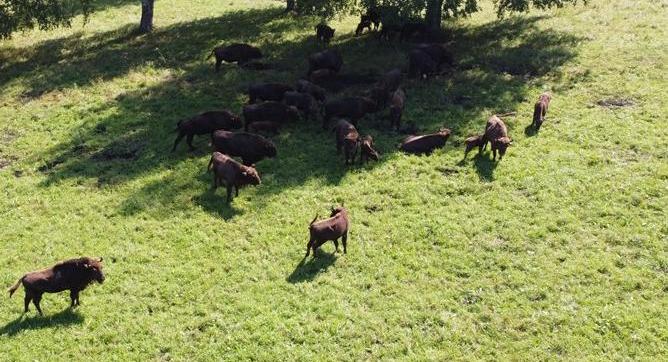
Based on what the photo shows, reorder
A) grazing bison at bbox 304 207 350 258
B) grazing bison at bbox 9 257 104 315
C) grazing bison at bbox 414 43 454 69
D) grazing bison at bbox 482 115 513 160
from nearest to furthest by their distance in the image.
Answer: grazing bison at bbox 9 257 104 315 < grazing bison at bbox 304 207 350 258 < grazing bison at bbox 482 115 513 160 < grazing bison at bbox 414 43 454 69

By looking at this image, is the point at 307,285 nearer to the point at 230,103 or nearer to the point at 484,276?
the point at 484,276

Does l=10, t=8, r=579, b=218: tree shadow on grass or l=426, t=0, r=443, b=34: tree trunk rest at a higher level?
l=426, t=0, r=443, b=34: tree trunk

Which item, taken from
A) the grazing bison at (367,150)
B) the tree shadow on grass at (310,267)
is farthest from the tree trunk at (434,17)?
the tree shadow on grass at (310,267)

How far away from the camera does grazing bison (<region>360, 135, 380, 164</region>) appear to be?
18.8 metres

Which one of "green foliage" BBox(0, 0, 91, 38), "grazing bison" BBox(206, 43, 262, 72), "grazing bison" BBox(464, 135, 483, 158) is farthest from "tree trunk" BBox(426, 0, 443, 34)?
"green foliage" BBox(0, 0, 91, 38)

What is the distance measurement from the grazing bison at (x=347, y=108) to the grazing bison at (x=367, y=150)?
249 cm

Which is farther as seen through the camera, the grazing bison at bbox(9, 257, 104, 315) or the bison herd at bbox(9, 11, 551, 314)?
the bison herd at bbox(9, 11, 551, 314)

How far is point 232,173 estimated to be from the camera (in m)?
17.3

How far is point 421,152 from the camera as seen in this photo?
64.0 ft

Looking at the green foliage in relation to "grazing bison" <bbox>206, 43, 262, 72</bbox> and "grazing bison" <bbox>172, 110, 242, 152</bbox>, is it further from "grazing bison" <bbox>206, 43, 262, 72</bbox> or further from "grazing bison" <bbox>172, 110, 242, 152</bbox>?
"grazing bison" <bbox>172, 110, 242, 152</bbox>

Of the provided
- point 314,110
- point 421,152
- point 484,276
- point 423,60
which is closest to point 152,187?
point 314,110

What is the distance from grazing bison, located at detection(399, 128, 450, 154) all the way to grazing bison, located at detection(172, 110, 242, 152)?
20.3 feet

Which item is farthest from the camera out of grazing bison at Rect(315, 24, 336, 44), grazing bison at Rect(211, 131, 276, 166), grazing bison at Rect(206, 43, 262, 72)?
grazing bison at Rect(315, 24, 336, 44)

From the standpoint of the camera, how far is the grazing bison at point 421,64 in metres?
25.2
